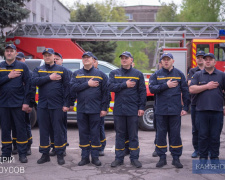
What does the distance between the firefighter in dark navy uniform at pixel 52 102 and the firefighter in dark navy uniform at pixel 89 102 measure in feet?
0.78

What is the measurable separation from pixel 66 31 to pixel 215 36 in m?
8.55

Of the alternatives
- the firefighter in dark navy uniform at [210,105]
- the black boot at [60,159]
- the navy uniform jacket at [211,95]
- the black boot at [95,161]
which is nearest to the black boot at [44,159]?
the black boot at [60,159]

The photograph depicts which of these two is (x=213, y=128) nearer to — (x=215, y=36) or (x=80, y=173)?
(x=80, y=173)

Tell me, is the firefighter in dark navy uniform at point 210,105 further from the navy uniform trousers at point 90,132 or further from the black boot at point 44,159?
the black boot at point 44,159

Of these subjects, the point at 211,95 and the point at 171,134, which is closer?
the point at 211,95

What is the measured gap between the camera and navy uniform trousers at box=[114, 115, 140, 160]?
18.5 ft

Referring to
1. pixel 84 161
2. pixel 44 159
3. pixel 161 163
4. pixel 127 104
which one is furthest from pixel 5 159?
pixel 161 163

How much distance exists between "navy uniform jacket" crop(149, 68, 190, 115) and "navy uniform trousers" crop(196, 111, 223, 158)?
38 cm

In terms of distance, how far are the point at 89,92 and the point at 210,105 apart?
213 cm

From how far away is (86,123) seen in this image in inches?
229

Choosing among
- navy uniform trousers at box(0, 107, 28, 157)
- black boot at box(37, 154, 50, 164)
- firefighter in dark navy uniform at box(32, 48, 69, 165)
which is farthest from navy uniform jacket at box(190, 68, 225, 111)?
navy uniform trousers at box(0, 107, 28, 157)

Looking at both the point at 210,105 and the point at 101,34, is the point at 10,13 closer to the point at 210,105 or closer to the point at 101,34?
the point at 101,34

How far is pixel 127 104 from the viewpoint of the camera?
557 cm

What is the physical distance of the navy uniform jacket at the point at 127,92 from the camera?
557cm
